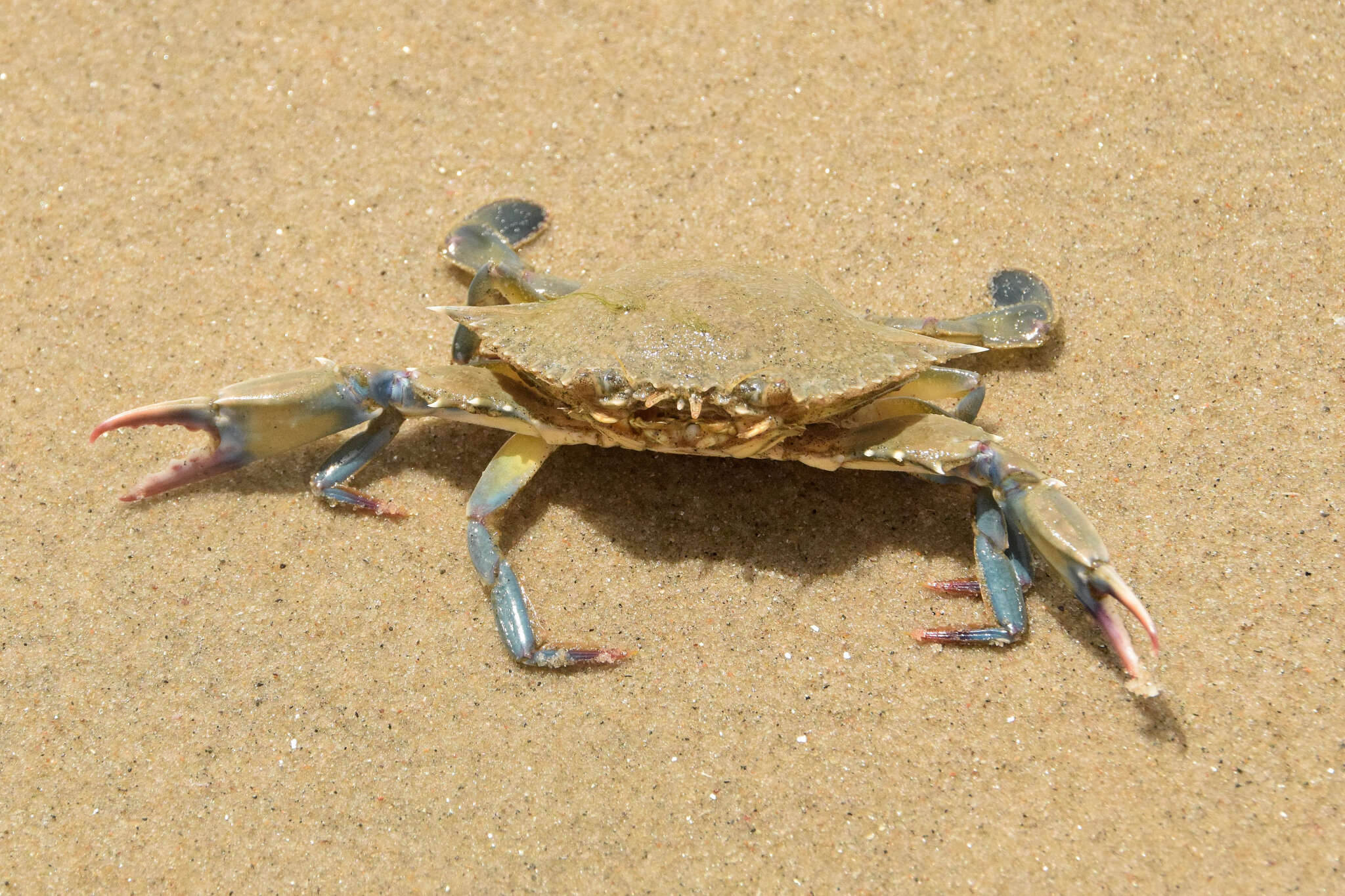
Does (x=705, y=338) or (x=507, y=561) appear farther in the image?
(x=507, y=561)

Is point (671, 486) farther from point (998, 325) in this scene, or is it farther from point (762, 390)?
point (998, 325)

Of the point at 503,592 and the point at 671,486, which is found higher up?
the point at 671,486

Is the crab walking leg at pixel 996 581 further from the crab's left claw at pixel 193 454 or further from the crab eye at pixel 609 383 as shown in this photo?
the crab's left claw at pixel 193 454

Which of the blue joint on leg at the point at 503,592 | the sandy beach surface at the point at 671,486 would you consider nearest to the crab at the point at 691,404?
the blue joint on leg at the point at 503,592

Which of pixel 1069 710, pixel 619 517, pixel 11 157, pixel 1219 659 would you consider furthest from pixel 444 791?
pixel 11 157

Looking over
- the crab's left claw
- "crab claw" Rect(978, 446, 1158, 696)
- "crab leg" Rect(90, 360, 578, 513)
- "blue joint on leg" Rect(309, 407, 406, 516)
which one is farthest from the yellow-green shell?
the crab's left claw

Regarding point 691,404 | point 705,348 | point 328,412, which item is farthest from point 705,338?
point 328,412

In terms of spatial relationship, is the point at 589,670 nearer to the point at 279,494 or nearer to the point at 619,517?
the point at 619,517

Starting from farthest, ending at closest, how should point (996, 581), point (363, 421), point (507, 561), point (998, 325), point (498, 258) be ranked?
1. point (498, 258)
2. point (998, 325)
3. point (363, 421)
4. point (507, 561)
5. point (996, 581)
